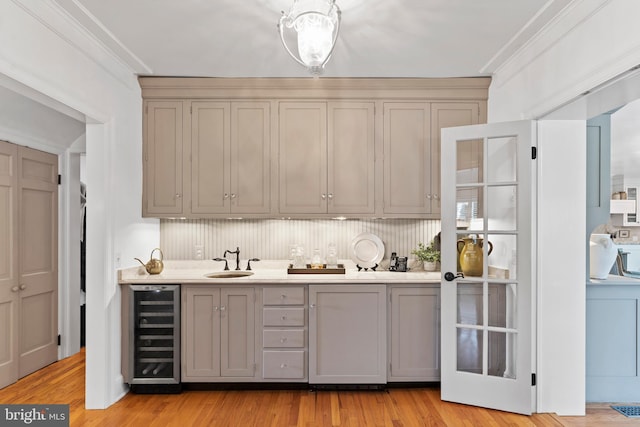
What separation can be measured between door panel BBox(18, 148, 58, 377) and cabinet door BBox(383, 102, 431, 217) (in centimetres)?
324

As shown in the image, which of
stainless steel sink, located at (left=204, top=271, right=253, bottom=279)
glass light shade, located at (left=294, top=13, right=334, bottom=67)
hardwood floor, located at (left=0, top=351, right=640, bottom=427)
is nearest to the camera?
glass light shade, located at (left=294, top=13, right=334, bottom=67)

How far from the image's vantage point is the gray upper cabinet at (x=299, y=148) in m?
3.51

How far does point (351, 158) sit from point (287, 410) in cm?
211

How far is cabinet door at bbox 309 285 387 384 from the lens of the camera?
3.18 metres

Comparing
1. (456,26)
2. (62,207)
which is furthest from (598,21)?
(62,207)

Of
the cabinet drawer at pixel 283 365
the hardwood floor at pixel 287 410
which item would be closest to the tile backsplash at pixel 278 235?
the cabinet drawer at pixel 283 365

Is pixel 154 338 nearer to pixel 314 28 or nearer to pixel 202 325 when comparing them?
pixel 202 325

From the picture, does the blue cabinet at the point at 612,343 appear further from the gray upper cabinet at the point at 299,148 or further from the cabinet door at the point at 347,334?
the cabinet door at the point at 347,334

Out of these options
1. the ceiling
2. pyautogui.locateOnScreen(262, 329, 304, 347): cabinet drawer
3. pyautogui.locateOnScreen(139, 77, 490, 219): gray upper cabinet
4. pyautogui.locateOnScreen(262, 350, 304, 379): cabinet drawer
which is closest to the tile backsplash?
pyautogui.locateOnScreen(139, 77, 490, 219): gray upper cabinet

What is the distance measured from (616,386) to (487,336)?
1.12 metres

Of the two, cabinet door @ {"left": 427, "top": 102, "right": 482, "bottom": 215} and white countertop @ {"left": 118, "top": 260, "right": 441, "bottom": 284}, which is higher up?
cabinet door @ {"left": 427, "top": 102, "right": 482, "bottom": 215}

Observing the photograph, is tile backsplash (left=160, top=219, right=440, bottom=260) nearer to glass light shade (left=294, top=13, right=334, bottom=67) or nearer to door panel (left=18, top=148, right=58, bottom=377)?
door panel (left=18, top=148, right=58, bottom=377)

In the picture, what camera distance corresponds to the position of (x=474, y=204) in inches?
119

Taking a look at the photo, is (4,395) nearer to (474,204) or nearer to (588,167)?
(474,204)
